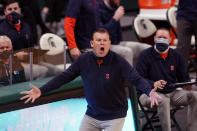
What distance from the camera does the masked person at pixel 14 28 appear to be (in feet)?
17.1

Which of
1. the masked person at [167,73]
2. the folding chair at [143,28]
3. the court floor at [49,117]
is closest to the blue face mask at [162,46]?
the masked person at [167,73]

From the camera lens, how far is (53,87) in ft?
12.5

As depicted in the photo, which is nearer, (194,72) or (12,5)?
(12,5)

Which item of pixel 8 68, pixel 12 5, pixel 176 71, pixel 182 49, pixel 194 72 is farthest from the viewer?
pixel 194 72

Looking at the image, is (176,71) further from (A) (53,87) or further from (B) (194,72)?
(B) (194,72)

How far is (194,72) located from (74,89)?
140 inches

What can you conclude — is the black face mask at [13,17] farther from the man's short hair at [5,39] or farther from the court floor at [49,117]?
the court floor at [49,117]

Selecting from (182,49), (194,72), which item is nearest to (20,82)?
(182,49)

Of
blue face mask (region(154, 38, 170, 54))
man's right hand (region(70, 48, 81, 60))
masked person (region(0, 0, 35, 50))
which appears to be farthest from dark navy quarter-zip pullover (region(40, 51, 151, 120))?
masked person (region(0, 0, 35, 50))

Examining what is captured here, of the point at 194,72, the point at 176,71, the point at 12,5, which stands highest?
the point at 12,5

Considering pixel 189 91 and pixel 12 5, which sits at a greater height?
pixel 12 5

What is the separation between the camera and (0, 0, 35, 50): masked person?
17.1ft

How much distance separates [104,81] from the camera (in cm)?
382

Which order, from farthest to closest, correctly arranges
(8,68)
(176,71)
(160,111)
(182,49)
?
(182,49) < (176,71) < (160,111) < (8,68)
